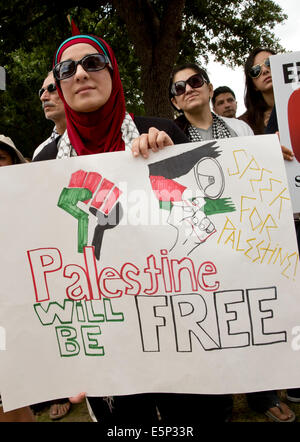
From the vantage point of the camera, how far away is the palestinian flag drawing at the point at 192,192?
1.24m

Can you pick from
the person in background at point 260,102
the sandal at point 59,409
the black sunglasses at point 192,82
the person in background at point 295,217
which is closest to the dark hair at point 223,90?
the person in background at point 260,102

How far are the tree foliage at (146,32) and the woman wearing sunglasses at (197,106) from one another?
14.5 ft

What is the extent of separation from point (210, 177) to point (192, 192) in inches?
3.1

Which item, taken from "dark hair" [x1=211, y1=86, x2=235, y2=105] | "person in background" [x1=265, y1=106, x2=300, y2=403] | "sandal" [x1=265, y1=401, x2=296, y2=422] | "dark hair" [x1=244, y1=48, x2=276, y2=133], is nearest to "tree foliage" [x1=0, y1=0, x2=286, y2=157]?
"dark hair" [x1=211, y1=86, x2=235, y2=105]

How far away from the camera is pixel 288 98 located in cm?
168

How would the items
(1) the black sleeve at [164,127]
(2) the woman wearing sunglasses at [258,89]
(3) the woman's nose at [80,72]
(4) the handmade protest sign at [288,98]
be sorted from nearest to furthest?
(3) the woman's nose at [80,72]
(1) the black sleeve at [164,127]
(4) the handmade protest sign at [288,98]
(2) the woman wearing sunglasses at [258,89]

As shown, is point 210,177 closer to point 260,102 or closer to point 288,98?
point 288,98

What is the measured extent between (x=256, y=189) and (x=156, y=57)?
6.22m

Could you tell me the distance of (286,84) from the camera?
1673 millimetres

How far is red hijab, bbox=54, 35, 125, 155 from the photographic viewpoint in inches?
57.7

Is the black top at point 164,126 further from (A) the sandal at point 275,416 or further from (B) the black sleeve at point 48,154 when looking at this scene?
(A) the sandal at point 275,416

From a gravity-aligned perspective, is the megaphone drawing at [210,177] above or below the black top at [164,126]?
below

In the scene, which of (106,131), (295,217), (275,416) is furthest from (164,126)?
(275,416)
